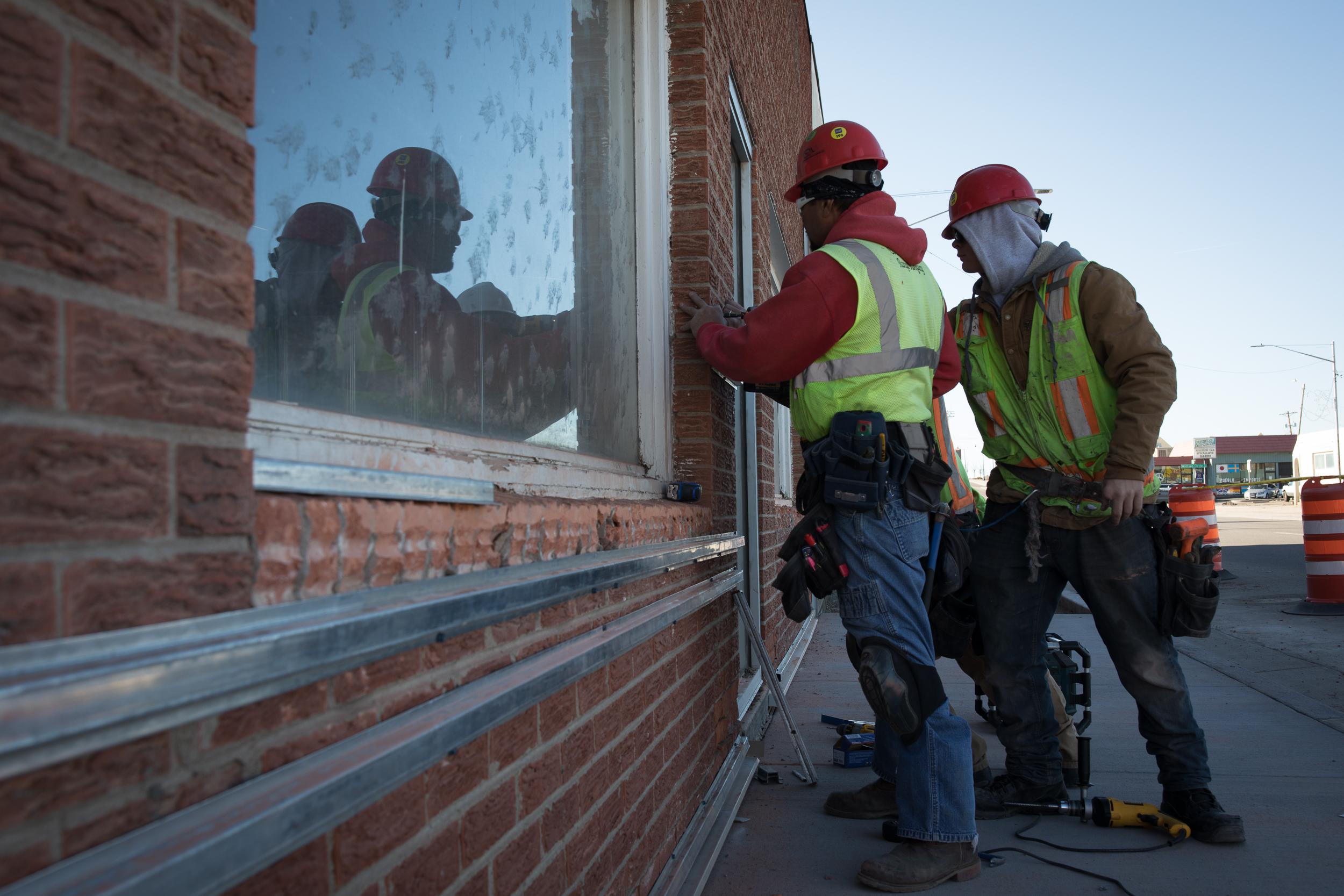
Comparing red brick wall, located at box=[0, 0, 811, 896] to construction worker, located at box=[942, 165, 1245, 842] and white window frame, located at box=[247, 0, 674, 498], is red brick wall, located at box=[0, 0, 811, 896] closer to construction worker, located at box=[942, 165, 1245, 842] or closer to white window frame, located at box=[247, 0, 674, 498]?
white window frame, located at box=[247, 0, 674, 498]

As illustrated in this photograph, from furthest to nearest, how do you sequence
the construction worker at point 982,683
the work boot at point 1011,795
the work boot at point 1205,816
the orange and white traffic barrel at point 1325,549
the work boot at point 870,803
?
the orange and white traffic barrel at point 1325,549, the construction worker at point 982,683, the work boot at point 1011,795, the work boot at point 870,803, the work boot at point 1205,816

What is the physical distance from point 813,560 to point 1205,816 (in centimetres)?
164

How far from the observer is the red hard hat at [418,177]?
1.55m

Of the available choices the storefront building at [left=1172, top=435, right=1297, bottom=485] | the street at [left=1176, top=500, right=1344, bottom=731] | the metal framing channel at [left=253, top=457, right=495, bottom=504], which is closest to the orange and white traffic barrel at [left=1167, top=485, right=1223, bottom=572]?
the street at [left=1176, top=500, right=1344, bottom=731]

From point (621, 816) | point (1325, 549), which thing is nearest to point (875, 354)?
point (621, 816)

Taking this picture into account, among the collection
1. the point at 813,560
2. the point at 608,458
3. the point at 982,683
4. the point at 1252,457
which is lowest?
the point at 982,683

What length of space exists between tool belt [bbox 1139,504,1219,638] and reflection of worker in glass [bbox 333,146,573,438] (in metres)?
2.30

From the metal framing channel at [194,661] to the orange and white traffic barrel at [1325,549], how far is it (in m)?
9.12

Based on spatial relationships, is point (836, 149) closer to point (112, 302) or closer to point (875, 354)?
point (875, 354)

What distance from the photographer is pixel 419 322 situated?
166 centimetres

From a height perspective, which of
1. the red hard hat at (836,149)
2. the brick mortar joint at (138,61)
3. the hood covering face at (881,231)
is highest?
the red hard hat at (836,149)

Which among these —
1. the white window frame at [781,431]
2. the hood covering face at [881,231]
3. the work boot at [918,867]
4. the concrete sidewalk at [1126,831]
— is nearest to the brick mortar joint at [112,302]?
the hood covering face at [881,231]

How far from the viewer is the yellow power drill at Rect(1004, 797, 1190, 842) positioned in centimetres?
310

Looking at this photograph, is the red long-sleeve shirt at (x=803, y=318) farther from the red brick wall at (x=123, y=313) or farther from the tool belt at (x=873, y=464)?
the red brick wall at (x=123, y=313)
